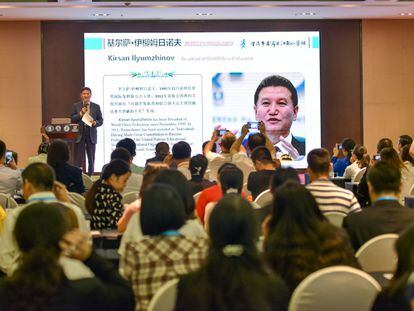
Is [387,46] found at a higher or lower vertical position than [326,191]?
higher

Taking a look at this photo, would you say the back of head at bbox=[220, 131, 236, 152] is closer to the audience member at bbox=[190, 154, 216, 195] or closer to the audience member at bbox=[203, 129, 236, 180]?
the audience member at bbox=[203, 129, 236, 180]

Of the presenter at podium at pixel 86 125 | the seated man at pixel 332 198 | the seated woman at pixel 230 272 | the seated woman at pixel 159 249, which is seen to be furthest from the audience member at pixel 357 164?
the seated woman at pixel 230 272

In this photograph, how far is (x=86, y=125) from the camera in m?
12.0

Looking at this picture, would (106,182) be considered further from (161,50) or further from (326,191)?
(161,50)

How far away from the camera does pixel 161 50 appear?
44.5 feet

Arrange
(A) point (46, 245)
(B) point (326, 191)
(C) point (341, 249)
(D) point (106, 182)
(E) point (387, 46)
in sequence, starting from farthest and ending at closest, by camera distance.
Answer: (E) point (387, 46), (D) point (106, 182), (B) point (326, 191), (C) point (341, 249), (A) point (46, 245)

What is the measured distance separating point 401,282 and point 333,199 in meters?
2.49

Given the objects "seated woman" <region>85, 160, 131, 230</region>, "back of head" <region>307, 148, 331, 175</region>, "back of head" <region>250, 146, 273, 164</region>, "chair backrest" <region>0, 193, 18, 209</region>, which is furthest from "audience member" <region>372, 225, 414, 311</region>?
"back of head" <region>250, 146, 273, 164</region>

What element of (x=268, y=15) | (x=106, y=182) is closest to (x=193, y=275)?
Result: (x=106, y=182)

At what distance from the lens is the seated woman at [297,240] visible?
3.35 m

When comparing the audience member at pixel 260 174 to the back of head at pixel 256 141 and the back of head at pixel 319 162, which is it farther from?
the back of head at pixel 256 141

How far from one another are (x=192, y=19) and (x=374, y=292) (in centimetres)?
1097

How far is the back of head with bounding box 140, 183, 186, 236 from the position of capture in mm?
3080

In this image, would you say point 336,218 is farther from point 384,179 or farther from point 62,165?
point 62,165
